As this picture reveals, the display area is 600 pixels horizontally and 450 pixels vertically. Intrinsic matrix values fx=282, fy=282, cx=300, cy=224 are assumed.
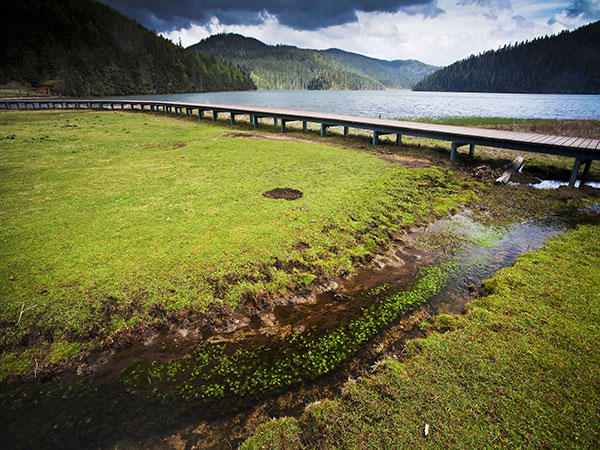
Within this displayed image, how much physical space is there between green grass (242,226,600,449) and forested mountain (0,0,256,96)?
390 feet

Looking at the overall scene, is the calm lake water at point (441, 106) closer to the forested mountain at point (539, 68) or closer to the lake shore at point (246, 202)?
the lake shore at point (246, 202)

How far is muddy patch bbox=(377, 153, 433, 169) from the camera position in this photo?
45.2 feet

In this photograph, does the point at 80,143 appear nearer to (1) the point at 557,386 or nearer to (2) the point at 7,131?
(2) the point at 7,131

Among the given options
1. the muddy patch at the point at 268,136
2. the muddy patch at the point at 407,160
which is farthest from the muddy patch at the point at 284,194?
the muddy patch at the point at 268,136

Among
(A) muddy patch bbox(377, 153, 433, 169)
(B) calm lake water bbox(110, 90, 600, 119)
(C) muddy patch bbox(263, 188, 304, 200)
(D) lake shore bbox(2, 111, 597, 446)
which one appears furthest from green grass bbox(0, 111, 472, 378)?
(B) calm lake water bbox(110, 90, 600, 119)

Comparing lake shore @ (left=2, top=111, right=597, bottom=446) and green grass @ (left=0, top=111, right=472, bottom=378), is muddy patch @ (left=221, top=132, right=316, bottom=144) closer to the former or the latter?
lake shore @ (left=2, top=111, right=597, bottom=446)

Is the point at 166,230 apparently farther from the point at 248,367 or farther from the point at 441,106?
the point at 441,106

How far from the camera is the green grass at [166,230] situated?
4.79m

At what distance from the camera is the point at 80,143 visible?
17406 mm

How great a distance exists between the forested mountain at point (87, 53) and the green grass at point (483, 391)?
118970 millimetres

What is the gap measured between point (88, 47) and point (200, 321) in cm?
14405

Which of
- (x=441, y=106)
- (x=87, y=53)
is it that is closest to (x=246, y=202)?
(x=441, y=106)

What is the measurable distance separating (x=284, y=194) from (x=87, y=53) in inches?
5290

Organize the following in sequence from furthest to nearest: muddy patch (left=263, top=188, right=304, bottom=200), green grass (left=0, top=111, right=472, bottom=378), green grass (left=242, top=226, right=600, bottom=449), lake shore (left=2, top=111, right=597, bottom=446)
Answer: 1. muddy patch (left=263, top=188, right=304, bottom=200)
2. green grass (left=0, top=111, right=472, bottom=378)
3. lake shore (left=2, top=111, right=597, bottom=446)
4. green grass (left=242, top=226, right=600, bottom=449)
